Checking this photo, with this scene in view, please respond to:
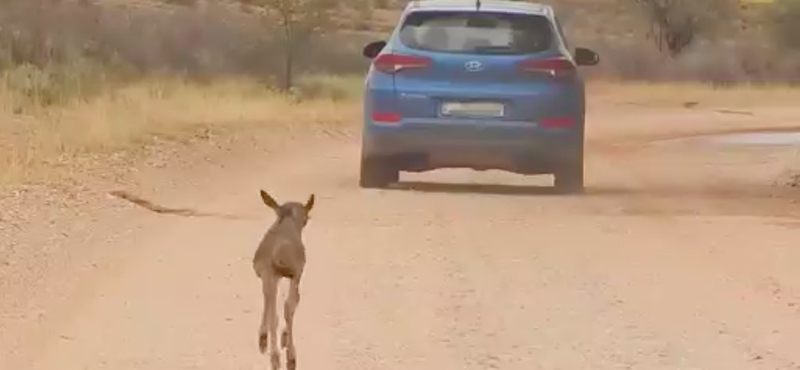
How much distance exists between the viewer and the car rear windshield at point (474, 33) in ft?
56.0

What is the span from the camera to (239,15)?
192ft

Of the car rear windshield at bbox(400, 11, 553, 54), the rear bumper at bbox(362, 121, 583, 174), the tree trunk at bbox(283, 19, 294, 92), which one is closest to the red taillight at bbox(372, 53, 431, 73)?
the car rear windshield at bbox(400, 11, 553, 54)

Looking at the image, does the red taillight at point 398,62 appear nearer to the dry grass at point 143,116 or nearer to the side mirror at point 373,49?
the side mirror at point 373,49

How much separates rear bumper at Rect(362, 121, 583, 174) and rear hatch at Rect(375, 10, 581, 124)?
8cm

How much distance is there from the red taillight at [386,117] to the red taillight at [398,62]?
0.36 m

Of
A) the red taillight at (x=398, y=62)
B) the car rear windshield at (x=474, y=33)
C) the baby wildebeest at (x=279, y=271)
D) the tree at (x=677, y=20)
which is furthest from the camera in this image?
the tree at (x=677, y=20)

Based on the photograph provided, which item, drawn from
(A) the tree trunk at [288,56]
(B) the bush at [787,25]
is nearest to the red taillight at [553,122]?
(A) the tree trunk at [288,56]

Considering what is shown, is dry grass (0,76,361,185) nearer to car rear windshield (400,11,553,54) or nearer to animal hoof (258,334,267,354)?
car rear windshield (400,11,553,54)

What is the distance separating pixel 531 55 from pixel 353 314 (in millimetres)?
7217

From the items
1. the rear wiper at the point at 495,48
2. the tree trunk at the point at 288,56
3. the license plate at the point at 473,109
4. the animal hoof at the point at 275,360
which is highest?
the animal hoof at the point at 275,360

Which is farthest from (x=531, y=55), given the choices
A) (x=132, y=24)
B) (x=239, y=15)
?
(x=239, y=15)

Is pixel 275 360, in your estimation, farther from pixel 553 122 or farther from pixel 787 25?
pixel 787 25

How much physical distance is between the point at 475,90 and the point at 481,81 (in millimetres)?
92

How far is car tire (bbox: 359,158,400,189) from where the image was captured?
17.5 m
